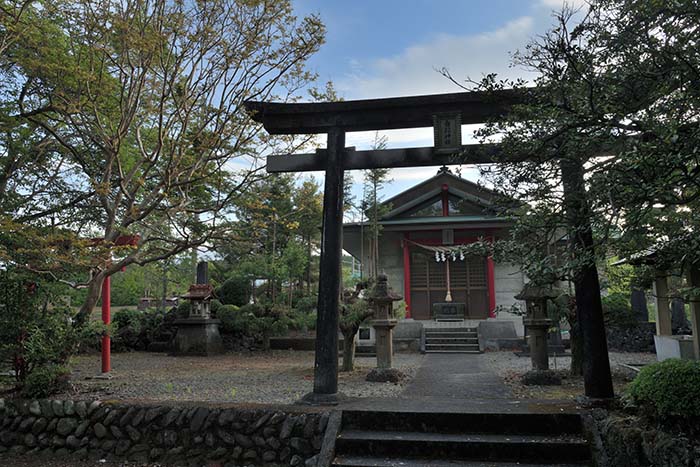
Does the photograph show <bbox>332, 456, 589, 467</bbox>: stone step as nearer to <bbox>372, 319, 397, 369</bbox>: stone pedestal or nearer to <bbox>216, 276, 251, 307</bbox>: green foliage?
<bbox>372, 319, 397, 369</bbox>: stone pedestal

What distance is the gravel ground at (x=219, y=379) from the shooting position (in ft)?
26.6

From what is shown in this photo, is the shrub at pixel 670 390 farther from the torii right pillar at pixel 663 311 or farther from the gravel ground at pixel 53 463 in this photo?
the torii right pillar at pixel 663 311

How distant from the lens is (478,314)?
18.7 m

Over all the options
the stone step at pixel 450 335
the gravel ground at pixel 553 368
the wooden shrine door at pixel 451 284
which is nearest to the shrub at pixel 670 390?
the gravel ground at pixel 553 368

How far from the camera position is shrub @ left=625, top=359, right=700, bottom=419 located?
4426 mm

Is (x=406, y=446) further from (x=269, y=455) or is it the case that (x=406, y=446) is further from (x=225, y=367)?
(x=225, y=367)

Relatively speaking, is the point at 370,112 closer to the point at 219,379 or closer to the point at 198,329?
the point at 219,379

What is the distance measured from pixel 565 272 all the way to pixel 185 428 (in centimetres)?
522

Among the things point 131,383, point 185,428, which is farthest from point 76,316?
point 185,428

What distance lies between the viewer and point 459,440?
5.50 metres

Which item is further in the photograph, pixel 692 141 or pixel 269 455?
pixel 269 455

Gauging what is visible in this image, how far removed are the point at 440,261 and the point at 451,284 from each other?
3.61ft

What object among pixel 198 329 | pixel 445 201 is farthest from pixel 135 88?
pixel 445 201

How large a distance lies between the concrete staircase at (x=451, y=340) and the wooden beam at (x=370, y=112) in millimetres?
10235
